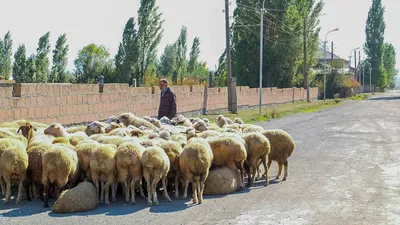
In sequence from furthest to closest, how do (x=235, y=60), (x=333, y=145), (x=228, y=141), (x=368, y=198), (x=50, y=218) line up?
(x=235, y=60)
(x=333, y=145)
(x=228, y=141)
(x=368, y=198)
(x=50, y=218)

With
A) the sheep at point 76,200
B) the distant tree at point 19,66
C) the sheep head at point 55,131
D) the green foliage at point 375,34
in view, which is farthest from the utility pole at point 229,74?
the green foliage at point 375,34

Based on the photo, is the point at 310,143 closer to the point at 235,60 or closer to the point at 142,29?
the point at 142,29

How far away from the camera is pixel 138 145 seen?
10938mm

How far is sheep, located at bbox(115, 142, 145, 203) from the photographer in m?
10.5

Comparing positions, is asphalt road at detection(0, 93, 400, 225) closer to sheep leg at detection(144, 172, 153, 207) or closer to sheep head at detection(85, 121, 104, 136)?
sheep leg at detection(144, 172, 153, 207)

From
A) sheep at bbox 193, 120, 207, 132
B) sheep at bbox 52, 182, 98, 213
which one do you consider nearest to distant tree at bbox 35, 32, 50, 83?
sheep at bbox 193, 120, 207, 132

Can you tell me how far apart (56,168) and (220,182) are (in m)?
2.91

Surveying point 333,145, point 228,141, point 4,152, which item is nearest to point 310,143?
point 333,145

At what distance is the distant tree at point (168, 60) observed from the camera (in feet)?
233

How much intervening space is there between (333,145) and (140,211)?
10.7m

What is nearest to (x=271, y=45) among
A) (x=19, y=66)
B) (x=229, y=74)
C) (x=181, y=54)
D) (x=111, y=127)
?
(x=181, y=54)

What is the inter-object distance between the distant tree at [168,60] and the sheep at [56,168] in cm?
6043

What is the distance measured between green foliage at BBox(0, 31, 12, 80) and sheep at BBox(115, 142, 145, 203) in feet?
164

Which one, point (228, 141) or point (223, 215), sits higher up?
point (228, 141)
